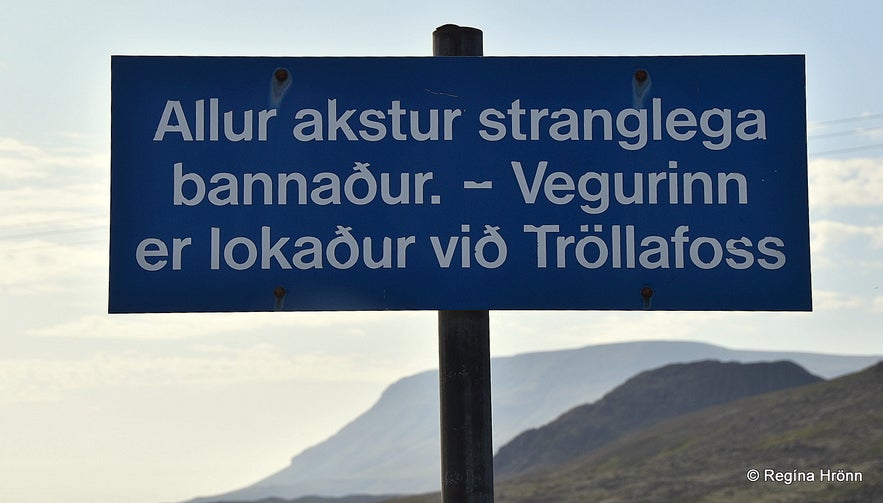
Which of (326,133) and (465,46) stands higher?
(465,46)

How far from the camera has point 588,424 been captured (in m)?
159

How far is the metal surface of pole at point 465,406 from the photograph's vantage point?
597 cm

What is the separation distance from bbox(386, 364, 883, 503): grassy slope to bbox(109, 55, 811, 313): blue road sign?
209ft

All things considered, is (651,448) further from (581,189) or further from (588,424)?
(581,189)

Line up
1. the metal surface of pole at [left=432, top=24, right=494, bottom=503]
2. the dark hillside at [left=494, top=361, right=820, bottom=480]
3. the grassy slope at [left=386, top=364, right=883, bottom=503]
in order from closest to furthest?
the metal surface of pole at [left=432, top=24, right=494, bottom=503]
the grassy slope at [left=386, top=364, right=883, bottom=503]
the dark hillside at [left=494, top=361, right=820, bottom=480]

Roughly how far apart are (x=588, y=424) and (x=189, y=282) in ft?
512

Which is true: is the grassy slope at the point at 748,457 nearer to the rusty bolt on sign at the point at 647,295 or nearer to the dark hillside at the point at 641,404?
the dark hillside at the point at 641,404

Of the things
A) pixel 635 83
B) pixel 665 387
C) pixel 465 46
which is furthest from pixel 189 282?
pixel 665 387

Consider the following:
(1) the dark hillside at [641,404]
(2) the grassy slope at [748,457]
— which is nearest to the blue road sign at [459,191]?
(2) the grassy slope at [748,457]

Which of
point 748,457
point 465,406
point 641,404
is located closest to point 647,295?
point 465,406

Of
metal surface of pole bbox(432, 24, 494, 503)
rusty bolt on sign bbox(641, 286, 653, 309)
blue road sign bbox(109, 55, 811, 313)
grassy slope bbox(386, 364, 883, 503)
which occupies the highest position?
blue road sign bbox(109, 55, 811, 313)

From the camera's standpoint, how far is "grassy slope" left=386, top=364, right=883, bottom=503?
7288 centimetres

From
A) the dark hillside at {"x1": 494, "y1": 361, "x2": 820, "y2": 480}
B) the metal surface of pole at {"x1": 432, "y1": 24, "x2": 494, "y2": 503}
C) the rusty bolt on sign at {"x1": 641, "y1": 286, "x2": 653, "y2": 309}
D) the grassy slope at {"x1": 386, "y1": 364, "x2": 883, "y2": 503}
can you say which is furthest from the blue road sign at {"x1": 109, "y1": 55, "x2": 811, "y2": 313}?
the dark hillside at {"x1": 494, "y1": 361, "x2": 820, "y2": 480}

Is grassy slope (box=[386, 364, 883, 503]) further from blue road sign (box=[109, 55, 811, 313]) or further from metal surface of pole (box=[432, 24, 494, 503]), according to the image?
metal surface of pole (box=[432, 24, 494, 503])
